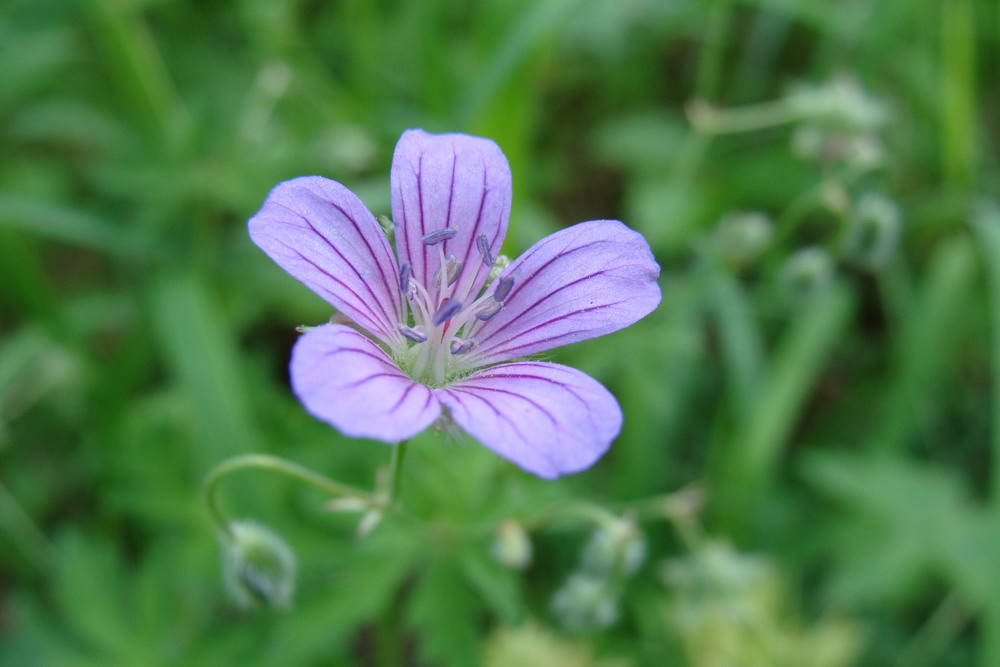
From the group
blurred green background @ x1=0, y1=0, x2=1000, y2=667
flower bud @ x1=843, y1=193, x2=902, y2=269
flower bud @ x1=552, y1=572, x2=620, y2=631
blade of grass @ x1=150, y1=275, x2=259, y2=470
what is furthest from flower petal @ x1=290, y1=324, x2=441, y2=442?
flower bud @ x1=843, y1=193, x2=902, y2=269

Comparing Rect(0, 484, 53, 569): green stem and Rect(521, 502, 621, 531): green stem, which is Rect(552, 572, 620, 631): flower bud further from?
Rect(0, 484, 53, 569): green stem

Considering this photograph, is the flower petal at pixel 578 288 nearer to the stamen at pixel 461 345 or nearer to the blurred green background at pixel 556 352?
the stamen at pixel 461 345

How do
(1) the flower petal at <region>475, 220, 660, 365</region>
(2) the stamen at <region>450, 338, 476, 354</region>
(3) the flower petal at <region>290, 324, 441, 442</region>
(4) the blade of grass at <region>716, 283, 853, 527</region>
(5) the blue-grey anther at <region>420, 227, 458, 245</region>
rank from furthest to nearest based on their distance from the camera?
(4) the blade of grass at <region>716, 283, 853, 527</region>
(2) the stamen at <region>450, 338, 476, 354</region>
(5) the blue-grey anther at <region>420, 227, 458, 245</region>
(1) the flower petal at <region>475, 220, 660, 365</region>
(3) the flower petal at <region>290, 324, 441, 442</region>

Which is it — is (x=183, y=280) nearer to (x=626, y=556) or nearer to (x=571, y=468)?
(x=626, y=556)

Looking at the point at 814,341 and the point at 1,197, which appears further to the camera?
the point at 814,341

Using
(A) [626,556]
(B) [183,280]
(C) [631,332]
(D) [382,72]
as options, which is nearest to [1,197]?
(B) [183,280]

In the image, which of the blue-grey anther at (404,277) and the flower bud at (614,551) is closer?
the blue-grey anther at (404,277)

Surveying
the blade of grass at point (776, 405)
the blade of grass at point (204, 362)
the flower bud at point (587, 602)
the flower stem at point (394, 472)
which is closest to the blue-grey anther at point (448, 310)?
the flower stem at point (394, 472)
